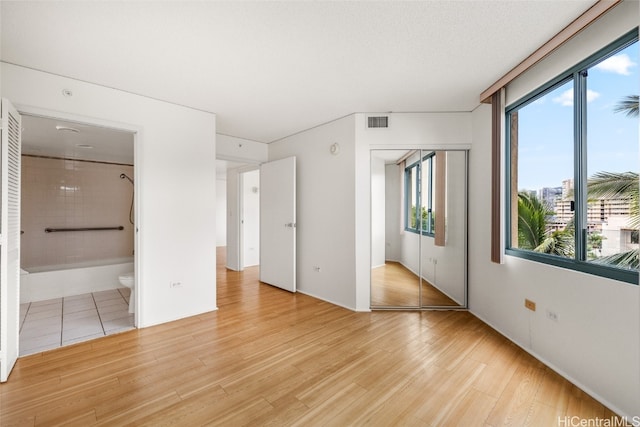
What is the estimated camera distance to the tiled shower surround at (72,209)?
15.8 feet

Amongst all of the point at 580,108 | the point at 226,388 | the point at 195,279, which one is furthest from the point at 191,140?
the point at 580,108

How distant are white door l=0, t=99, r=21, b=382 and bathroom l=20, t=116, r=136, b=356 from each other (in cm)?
41

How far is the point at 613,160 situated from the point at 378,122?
215 cm

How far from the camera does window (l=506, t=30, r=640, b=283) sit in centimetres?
173

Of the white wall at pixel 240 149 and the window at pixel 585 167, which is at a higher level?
the white wall at pixel 240 149

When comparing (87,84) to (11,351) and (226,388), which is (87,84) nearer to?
(11,351)

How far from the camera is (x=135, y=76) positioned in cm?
255

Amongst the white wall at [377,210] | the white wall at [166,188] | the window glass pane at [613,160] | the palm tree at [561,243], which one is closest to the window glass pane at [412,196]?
the white wall at [377,210]

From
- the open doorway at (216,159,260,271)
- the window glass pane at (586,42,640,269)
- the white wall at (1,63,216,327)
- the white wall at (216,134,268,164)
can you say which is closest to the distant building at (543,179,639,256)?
the window glass pane at (586,42,640,269)

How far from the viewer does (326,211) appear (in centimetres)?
385

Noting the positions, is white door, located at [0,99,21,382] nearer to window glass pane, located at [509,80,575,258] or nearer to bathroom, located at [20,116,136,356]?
bathroom, located at [20,116,136,356]

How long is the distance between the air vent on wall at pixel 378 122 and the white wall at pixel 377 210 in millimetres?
377

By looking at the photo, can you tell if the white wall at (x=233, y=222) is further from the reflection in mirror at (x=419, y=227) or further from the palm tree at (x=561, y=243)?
the palm tree at (x=561, y=243)

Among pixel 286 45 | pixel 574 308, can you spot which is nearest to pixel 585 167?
pixel 574 308
